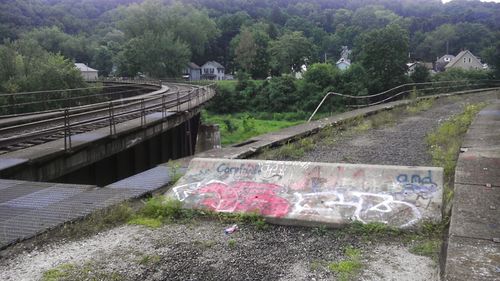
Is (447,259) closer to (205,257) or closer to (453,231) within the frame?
(453,231)

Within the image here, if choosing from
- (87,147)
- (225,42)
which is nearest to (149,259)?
(87,147)

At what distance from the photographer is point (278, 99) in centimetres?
7119

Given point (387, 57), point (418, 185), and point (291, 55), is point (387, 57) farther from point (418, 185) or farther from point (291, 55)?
point (291, 55)

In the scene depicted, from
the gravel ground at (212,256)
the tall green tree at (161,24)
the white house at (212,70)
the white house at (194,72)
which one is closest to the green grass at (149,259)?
the gravel ground at (212,256)

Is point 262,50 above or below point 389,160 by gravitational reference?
above

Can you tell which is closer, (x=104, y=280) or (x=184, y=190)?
(x=104, y=280)

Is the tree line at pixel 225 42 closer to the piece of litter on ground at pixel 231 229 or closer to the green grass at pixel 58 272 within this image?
the piece of litter on ground at pixel 231 229

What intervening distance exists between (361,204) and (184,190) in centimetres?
260

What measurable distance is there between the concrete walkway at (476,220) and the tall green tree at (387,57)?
1813 inches

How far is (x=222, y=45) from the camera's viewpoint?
148 metres

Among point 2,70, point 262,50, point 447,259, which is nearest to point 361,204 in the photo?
point 447,259

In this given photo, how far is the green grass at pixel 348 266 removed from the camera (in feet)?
14.3

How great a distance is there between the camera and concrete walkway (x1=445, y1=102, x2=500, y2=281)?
155 inches

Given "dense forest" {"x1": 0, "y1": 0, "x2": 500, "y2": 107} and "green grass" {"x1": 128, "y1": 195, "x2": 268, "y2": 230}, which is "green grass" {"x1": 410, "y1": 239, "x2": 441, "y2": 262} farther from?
"dense forest" {"x1": 0, "y1": 0, "x2": 500, "y2": 107}
